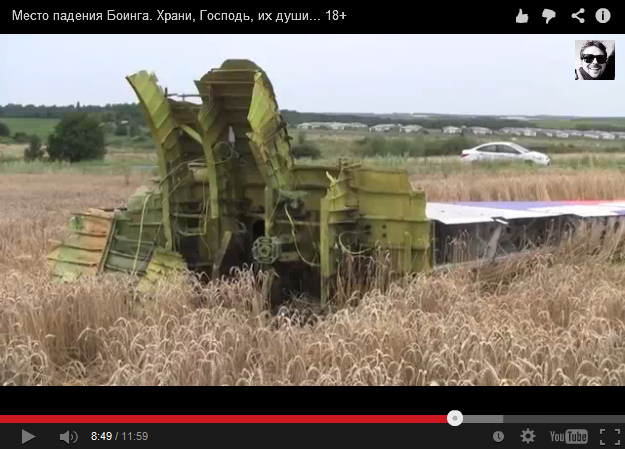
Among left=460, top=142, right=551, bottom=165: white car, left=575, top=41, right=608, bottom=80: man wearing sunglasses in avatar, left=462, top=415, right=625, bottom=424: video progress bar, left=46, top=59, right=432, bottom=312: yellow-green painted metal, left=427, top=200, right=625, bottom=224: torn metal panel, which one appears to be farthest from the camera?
left=460, top=142, right=551, bottom=165: white car

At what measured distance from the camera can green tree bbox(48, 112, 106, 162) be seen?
801 inches

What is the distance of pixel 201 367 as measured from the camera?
3.63 m

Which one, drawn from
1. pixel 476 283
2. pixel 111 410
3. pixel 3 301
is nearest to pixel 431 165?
pixel 476 283

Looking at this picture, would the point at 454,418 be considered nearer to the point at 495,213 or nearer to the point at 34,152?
the point at 495,213

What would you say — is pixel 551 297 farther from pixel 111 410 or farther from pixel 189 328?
pixel 111 410

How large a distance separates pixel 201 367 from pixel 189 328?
676mm

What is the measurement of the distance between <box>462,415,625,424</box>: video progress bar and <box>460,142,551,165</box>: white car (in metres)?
18.6
